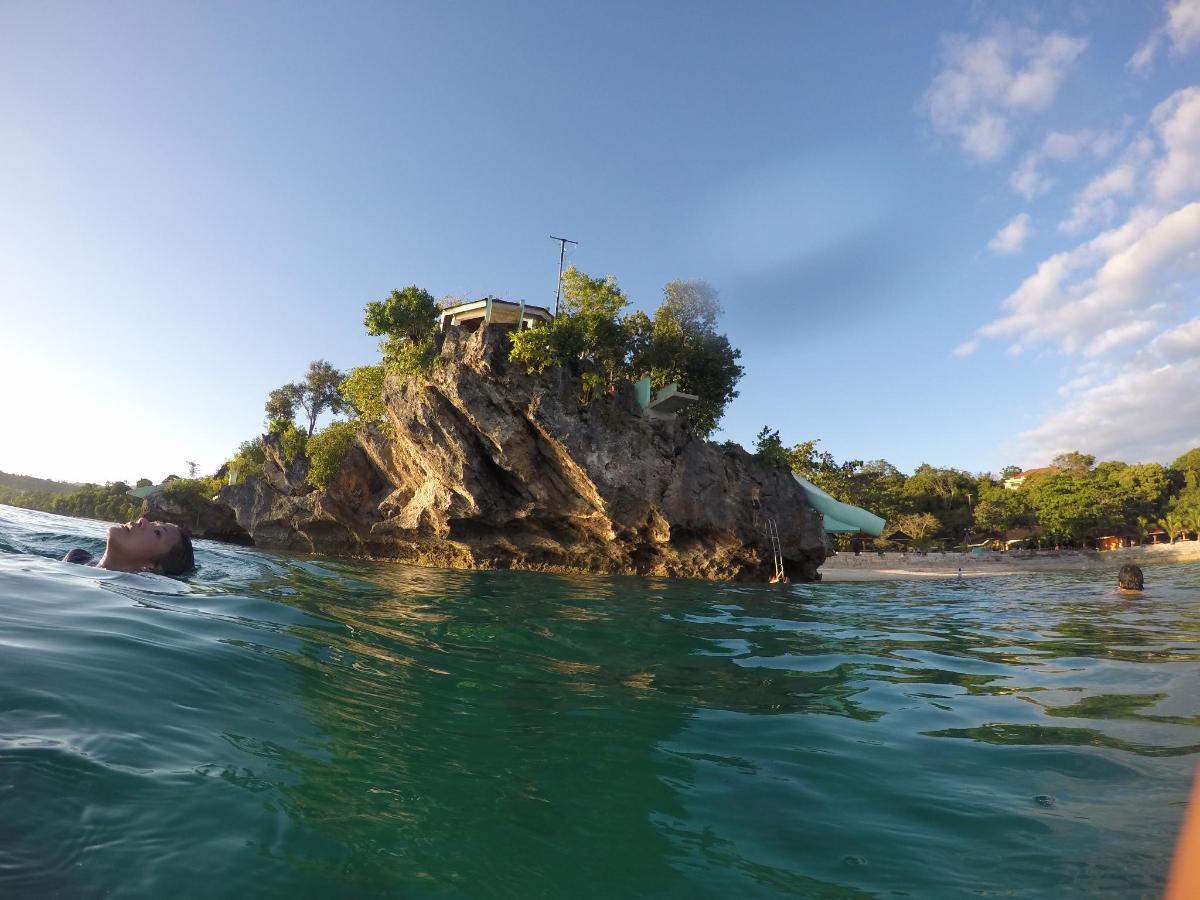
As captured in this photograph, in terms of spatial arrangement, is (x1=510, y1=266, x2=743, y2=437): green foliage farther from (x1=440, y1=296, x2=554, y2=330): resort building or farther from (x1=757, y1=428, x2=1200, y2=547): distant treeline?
(x1=757, y1=428, x2=1200, y2=547): distant treeline

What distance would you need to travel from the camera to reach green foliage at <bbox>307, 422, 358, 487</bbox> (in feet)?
90.9

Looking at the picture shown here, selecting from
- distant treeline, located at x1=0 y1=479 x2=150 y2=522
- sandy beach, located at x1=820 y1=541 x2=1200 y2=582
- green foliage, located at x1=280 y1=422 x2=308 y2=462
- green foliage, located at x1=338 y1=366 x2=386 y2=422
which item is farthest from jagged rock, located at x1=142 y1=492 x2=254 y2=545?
sandy beach, located at x1=820 y1=541 x2=1200 y2=582

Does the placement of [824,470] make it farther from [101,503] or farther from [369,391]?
[101,503]

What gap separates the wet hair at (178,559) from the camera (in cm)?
668

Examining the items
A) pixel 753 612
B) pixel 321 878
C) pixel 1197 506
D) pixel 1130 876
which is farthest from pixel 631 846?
pixel 1197 506

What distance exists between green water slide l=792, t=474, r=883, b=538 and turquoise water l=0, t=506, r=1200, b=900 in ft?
58.3

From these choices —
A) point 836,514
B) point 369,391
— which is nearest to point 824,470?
Result: point 836,514

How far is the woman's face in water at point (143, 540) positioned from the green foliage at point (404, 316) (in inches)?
766

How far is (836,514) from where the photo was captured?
23359 mm

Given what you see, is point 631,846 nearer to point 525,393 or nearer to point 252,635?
point 252,635

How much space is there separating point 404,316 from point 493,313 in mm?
3888

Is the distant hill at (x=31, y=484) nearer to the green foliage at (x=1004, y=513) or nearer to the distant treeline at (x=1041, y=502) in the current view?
the distant treeline at (x=1041, y=502)

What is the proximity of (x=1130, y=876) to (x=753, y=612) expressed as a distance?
7743mm

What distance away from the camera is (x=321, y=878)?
157 cm
